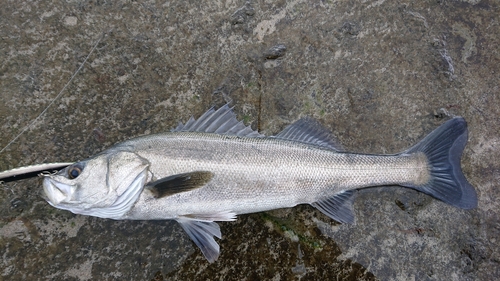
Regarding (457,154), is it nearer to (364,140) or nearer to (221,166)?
(364,140)

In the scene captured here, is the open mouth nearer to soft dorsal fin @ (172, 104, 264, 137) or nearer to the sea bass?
the sea bass

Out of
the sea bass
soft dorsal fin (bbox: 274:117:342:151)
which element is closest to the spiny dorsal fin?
the sea bass

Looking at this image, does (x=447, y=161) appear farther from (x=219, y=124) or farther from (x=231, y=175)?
(x=219, y=124)

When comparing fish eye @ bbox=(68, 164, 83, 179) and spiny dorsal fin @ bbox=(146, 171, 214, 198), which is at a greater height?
fish eye @ bbox=(68, 164, 83, 179)

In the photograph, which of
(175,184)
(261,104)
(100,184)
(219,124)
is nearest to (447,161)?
(261,104)

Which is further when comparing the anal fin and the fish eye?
the anal fin

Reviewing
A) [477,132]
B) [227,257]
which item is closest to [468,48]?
[477,132]
